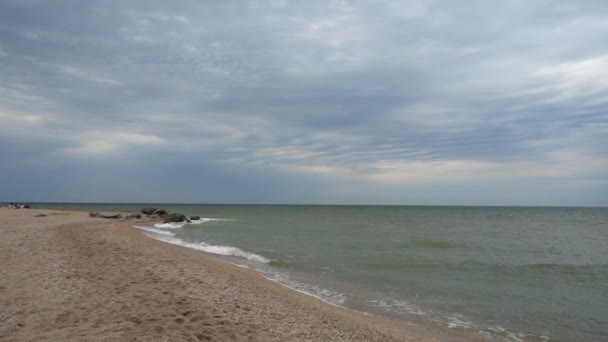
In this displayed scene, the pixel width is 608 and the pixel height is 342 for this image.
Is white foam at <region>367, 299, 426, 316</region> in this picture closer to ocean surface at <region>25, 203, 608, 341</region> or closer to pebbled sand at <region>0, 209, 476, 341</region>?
ocean surface at <region>25, 203, 608, 341</region>

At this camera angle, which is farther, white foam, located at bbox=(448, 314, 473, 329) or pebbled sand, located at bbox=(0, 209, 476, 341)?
white foam, located at bbox=(448, 314, 473, 329)

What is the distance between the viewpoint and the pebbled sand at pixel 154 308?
226 inches

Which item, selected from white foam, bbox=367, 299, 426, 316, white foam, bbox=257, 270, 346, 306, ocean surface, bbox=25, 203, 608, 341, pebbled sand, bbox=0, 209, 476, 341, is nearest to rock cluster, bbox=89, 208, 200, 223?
ocean surface, bbox=25, 203, 608, 341

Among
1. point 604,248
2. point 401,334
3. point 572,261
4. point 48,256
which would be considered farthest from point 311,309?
point 604,248

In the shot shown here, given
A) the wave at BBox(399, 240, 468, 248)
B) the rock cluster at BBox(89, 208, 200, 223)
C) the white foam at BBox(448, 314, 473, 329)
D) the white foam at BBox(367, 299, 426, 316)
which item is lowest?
the white foam at BBox(448, 314, 473, 329)

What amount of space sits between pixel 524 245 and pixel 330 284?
19615 millimetres

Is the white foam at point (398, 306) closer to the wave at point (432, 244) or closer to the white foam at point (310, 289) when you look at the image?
the white foam at point (310, 289)

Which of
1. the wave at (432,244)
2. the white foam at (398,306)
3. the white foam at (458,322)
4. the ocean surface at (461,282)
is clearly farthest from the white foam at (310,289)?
the wave at (432,244)

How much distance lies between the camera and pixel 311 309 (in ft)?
27.9

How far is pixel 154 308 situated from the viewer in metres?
6.95

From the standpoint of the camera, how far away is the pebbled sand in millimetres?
5730

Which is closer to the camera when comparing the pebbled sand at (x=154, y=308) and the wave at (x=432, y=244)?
the pebbled sand at (x=154, y=308)

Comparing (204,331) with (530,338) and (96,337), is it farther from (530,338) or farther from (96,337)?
(530,338)

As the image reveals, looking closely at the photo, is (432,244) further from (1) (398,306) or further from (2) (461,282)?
(1) (398,306)
